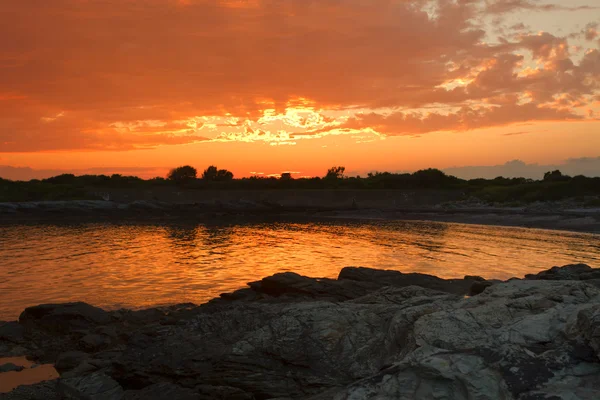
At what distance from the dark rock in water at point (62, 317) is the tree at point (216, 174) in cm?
10182

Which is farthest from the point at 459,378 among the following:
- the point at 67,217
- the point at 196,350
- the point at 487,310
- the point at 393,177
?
the point at 393,177

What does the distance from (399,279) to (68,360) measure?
1149cm

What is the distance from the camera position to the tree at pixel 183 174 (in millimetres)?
111500

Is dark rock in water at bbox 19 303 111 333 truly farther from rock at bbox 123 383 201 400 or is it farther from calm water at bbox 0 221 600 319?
rock at bbox 123 383 201 400

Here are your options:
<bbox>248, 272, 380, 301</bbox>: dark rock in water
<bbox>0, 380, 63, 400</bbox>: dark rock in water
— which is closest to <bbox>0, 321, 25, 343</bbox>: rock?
<bbox>0, 380, 63, 400</bbox>: dark rock in water

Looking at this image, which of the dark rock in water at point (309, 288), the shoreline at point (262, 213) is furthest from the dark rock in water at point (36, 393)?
the shoreline at point (262, 213)

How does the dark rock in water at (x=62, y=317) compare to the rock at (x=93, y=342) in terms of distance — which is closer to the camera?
the rock at (x=93, y=342)

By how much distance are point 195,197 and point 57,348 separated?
8458 cm

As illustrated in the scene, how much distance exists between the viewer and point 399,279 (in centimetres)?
1784

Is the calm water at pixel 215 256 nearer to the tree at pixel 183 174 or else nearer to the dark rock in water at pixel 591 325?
the dark rock in water at pixel 591 325

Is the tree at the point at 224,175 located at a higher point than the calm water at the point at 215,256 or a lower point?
higher

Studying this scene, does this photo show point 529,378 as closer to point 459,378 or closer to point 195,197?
point 459,378

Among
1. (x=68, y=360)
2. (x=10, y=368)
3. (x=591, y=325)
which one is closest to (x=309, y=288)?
(x=68, y=360)

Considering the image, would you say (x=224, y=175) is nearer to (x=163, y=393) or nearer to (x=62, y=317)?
(x=62, y=317)
